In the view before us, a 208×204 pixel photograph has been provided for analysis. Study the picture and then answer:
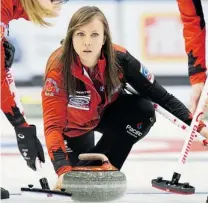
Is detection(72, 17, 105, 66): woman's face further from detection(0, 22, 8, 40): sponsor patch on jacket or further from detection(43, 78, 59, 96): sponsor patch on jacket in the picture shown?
detection(0, 22, 8, 40): sponsor patch on jacket

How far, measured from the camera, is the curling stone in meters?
2.32

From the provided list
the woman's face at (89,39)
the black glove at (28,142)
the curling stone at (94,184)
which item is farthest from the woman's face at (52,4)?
the curling stone at (94,184)

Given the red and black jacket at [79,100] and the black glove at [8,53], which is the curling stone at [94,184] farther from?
the black glove at [8,53]

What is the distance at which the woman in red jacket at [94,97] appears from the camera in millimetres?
2527

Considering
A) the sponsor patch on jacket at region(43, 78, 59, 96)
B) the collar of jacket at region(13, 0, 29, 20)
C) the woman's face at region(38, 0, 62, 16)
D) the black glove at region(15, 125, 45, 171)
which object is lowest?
the black glove at region(15, 125, 45, 171)

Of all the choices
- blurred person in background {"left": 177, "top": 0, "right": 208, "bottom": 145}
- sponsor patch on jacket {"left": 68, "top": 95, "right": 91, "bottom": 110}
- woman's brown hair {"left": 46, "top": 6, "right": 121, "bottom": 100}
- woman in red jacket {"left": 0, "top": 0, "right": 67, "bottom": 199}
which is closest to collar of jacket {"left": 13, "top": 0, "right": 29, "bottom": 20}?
woman in red jacket {"left": 0, "top": 0, "right": 67, "bottom": 199}

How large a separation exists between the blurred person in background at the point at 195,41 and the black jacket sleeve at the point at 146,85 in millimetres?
100

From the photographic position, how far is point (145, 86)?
273 cm

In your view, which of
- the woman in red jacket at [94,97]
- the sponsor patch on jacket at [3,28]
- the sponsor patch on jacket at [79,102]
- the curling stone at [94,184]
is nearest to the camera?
the curling stone at [94,184]

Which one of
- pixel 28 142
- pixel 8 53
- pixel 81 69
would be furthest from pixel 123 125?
pixel 8 53

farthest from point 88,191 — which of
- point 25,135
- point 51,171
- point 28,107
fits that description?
point 28,107

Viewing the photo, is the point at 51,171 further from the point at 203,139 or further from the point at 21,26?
the point at 21,26

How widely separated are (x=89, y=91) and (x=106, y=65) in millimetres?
109

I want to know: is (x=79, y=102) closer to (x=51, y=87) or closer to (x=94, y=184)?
(x=51, y=87)
